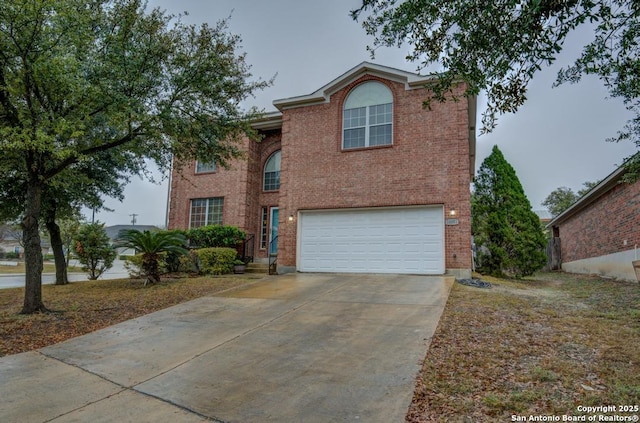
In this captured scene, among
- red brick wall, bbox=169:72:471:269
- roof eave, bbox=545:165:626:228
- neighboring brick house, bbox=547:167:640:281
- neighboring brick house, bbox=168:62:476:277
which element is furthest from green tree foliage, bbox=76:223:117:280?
neighboring brick house, bbox=547:167:640:281

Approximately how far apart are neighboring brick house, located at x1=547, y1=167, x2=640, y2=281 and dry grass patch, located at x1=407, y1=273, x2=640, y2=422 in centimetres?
625

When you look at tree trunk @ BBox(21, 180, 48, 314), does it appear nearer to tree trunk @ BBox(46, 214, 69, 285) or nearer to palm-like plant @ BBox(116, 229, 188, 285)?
palm-like plant @ BBox(116, 229, 188, 285)

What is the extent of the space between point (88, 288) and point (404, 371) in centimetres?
1104

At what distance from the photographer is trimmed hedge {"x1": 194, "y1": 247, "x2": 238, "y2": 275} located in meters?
13.9

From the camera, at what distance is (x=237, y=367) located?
4730 mm

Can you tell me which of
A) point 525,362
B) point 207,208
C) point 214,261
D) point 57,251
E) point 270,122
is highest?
point 270,122

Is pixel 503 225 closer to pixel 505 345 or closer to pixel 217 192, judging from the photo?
pixel 505 345

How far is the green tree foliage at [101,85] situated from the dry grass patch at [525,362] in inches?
270

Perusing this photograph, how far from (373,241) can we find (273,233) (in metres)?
5.92

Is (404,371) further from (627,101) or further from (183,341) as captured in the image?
(627,101)

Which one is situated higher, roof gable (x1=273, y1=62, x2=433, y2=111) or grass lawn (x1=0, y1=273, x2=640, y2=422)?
roof gable (x1=273, y1=62, x2=433, y2=111)

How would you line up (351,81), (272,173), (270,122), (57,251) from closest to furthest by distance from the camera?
(351,81) → (57,251) → (270,122) → (272,173)

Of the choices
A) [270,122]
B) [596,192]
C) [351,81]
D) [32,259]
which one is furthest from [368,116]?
[32,259]

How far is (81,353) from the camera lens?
5527 millimetres
